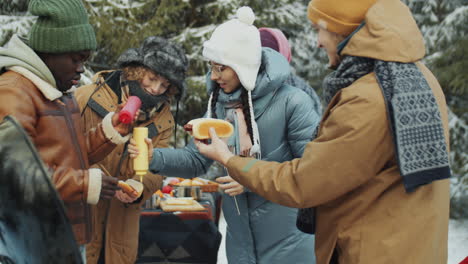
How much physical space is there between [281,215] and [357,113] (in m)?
1.20

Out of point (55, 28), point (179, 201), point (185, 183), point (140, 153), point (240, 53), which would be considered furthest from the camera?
point (185, 183)

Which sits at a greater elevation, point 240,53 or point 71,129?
point 240,53

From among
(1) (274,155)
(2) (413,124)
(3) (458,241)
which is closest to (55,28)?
(1) (274,155)

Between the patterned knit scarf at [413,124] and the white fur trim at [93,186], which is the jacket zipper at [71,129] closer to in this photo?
the white fur trim at [93,186]

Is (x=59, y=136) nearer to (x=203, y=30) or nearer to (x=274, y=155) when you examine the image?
(x=274, y=155)

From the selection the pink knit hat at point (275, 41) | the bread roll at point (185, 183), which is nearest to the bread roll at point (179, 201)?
the bread roll at point (185, 183)

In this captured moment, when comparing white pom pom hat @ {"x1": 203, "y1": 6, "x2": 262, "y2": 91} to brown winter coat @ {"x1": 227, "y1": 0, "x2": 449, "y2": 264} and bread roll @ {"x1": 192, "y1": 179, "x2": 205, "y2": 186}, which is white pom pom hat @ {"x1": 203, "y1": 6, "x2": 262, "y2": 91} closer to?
brown winter coat @ {"x1": 227, "y1": 0, "x2": 449, "y2": 264}

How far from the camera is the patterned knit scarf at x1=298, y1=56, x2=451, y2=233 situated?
1803 millimetres

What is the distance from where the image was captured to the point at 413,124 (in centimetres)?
182

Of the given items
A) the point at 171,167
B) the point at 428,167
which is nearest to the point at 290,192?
the point at 428,167

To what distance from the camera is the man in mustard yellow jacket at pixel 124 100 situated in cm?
329

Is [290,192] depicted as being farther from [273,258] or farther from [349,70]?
[273,258]

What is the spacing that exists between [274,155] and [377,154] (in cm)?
108

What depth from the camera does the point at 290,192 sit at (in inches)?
77.8
